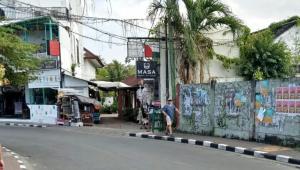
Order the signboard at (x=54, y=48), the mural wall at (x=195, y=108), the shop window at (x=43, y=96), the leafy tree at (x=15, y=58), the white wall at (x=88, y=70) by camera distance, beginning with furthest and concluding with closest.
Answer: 1. the white wall at (x=88, y=70)
2. the shop window at (x=43, y=96)
3. the signboard at (x=54, y=48)
4. the mural wall at (x=195, y=108)
5. the leafy tree at (x=15, y=58)

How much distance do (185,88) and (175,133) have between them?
2261 mm

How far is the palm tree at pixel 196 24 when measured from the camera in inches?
1097

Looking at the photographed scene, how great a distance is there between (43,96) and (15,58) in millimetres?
21946

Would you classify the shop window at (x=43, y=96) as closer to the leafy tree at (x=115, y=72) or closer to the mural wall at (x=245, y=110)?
the mural wall at (x=245, y=110)

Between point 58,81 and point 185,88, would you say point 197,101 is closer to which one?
point 185,88

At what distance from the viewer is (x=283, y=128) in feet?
58.3

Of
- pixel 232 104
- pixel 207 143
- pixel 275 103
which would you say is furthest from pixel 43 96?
pixel 275 103

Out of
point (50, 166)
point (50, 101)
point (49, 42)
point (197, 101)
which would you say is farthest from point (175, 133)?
point (50, 101)

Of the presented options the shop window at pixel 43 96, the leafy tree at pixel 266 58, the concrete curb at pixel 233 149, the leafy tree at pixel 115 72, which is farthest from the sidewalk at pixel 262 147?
the leafy tree at pixel 115 72

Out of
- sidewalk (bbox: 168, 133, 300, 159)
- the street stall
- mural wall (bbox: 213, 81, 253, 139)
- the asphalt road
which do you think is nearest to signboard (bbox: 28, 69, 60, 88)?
the street stall

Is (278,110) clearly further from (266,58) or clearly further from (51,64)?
(51,64)

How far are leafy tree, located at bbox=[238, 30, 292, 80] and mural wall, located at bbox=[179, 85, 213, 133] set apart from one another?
18.1ft

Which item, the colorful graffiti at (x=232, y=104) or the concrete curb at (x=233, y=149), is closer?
the concrete curb at (x=233, y=149)

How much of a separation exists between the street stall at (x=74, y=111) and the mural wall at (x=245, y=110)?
447 inches
